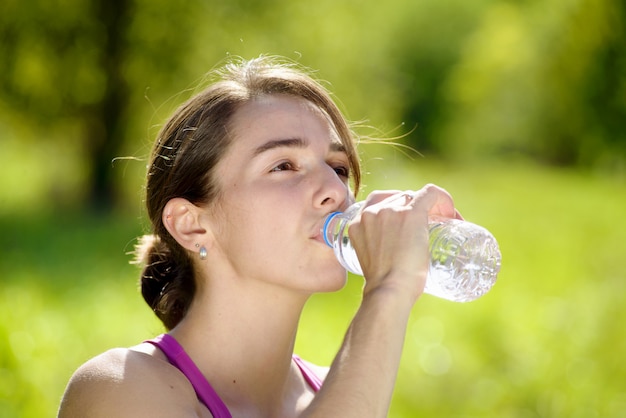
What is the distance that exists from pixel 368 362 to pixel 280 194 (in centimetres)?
45

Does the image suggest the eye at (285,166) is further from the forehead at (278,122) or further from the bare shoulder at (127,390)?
the bare shoulder at (127,390)

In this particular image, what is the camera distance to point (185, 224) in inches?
81.9

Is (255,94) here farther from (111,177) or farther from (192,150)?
(111,177)

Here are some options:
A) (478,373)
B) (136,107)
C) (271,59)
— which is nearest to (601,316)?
(478,373)

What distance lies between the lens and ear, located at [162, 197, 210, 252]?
6.75 ft

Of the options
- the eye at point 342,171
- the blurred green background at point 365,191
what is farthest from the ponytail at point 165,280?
the eye at point 342,171

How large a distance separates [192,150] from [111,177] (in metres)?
13.1

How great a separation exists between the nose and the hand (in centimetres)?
17

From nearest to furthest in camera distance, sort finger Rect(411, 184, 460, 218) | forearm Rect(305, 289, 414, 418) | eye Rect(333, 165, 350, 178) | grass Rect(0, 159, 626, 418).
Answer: forearm Rect(305, 289, 414, 418) → finger Rect(411, 184, 460, 218) → eye Rect(333, 165, 350, 178) → grass Rect(0, 159, 626, 418)

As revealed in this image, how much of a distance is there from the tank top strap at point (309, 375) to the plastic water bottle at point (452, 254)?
44cm

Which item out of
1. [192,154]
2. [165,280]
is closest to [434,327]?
[165,280]

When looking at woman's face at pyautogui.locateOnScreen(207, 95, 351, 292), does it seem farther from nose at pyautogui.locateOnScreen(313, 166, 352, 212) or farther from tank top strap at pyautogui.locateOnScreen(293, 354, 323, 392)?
tank top strap at pyautogui.locateOnScreen(293, 354, 323, 392)

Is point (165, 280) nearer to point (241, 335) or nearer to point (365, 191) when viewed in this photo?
point (241, 335)

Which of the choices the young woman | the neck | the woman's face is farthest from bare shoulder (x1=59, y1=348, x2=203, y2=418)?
the woman's face
